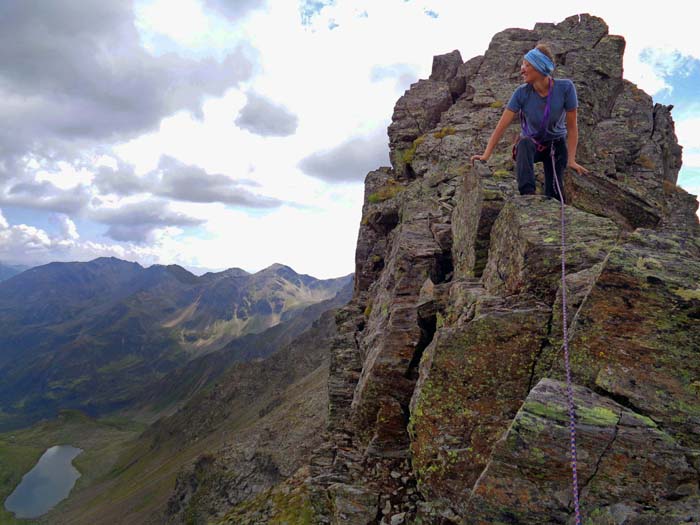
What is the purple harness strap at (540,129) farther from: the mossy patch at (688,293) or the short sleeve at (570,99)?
the mossy patch at (688,293)

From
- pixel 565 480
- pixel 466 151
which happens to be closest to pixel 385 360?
pixel 565 480

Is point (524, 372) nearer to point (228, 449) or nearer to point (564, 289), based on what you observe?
point (564, 289)

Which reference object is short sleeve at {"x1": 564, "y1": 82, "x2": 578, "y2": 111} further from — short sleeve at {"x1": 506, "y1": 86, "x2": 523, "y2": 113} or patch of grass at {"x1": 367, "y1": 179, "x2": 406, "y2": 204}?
patch of grass at {"x1": 367, "y1": 179, "x2": 406, "y2": 204}

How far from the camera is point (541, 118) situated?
12.4 meters

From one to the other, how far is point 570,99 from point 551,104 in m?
0.58

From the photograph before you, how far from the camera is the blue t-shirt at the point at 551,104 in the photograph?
39.3 ft

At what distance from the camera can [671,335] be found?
8.51 m

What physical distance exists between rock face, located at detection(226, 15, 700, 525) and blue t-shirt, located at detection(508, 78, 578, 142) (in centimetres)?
238

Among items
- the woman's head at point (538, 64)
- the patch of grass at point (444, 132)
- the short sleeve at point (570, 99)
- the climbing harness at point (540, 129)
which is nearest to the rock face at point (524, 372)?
the climbing harness at point (540, 129)

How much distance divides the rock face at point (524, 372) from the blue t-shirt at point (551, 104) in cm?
238

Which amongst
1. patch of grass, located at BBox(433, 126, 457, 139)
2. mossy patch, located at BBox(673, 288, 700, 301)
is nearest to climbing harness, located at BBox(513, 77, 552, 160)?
mossy patch, located at BBox(673, 288, 700, 301)

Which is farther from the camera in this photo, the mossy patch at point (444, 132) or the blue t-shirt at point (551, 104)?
the mossy patch at point (444, 132)

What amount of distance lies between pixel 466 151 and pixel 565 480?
2663cm

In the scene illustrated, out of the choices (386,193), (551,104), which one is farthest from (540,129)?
(386,193)
